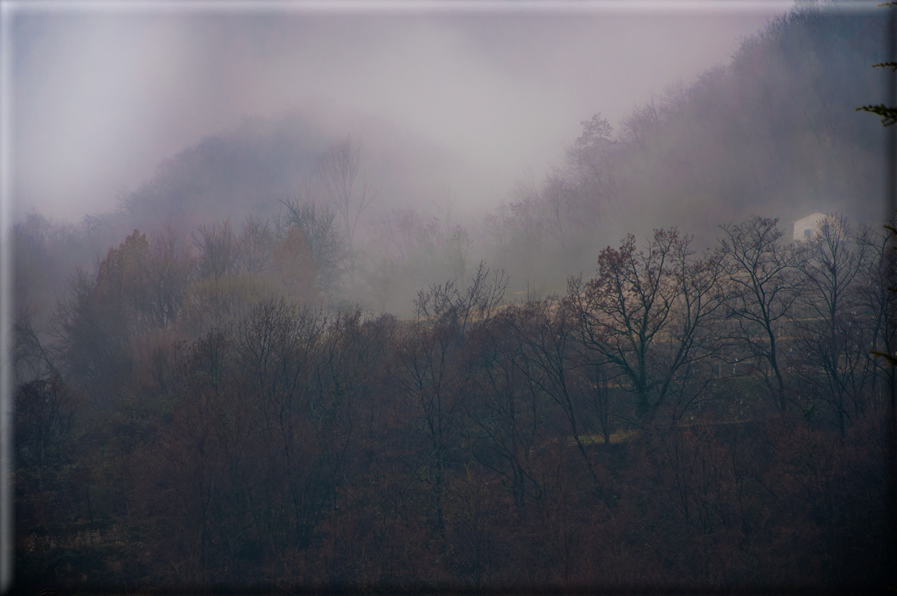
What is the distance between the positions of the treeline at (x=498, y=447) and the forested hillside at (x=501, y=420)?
10 centimetres

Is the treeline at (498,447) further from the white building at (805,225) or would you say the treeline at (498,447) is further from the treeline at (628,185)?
the treeline at (628,185)

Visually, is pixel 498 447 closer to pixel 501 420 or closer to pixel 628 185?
pixel 501 420

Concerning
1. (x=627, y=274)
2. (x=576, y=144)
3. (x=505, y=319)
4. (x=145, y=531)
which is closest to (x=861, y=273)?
(x=627, y=274)

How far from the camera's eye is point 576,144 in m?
46.5

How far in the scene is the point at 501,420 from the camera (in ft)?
76.2

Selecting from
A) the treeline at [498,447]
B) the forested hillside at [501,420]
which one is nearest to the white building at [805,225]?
the forested hillside at [501,420]

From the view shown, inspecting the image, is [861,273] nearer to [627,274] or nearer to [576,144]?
[627,274]

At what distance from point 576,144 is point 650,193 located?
26.7ft

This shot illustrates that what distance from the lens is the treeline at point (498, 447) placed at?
18.0 m

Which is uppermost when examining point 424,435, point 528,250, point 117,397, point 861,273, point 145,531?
point 528,250

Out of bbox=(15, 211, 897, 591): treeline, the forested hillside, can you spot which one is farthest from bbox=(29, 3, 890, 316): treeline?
bbox=(15, 211, 897, 591): treeline

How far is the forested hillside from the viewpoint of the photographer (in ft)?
59.6

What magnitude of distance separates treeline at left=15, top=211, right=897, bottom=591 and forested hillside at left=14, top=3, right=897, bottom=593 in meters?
0.10

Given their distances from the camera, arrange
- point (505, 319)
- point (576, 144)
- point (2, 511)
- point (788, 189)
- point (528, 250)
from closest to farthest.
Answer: point (2, 511) → point (505, 319) → point (788, 189) → point (528, 250) → point (576, 144)
